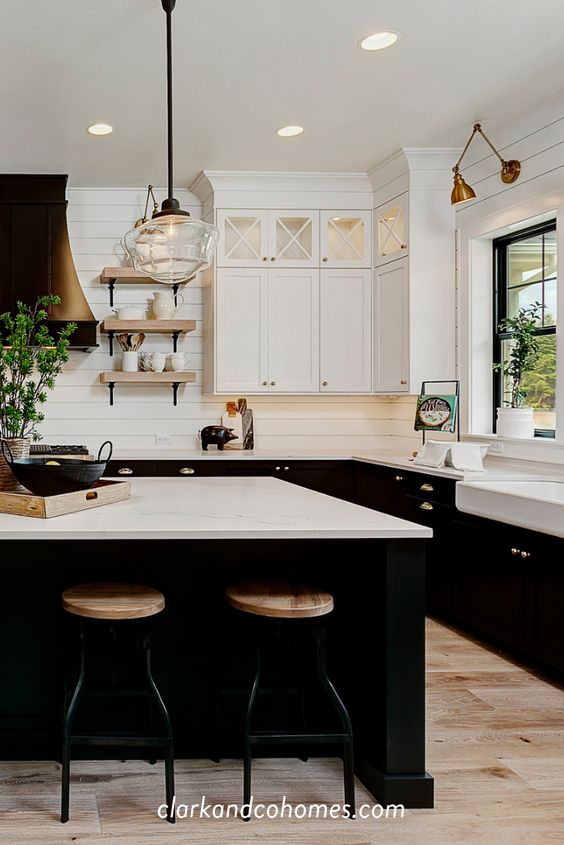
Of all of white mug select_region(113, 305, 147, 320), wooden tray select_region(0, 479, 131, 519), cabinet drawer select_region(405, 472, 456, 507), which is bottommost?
cabinet drawer select_region(405, 472, 456, 507)

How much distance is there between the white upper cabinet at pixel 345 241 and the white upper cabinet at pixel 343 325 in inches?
3.3

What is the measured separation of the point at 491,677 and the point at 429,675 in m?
0.27

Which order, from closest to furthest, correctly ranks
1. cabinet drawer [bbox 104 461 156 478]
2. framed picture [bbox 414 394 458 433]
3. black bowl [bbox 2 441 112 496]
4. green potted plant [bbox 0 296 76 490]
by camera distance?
black bowl [bbox 2 441 112 496], green potted plant [bbox 0 296 76 490], framed picture [bbox 414 394 458 433], cabinet drawer [bbox 104 461 156 478]

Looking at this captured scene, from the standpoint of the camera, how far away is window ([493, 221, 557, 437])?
163 inches

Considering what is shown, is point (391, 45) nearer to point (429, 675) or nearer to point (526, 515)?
point (526, 515)

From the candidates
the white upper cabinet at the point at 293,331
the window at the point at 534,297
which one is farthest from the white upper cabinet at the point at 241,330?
the window at the point at 534,297

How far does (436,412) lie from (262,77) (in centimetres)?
219

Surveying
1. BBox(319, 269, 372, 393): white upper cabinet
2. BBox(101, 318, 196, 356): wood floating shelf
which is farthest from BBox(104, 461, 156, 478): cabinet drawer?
BBox(319, 269, 372, 393): white upper cabinet

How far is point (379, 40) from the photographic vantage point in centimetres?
337

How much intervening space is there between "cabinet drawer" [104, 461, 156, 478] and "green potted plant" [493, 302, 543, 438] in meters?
2.28

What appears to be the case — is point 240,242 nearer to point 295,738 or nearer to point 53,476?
point 53,476

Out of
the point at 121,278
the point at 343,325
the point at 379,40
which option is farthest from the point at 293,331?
the point at 379,40

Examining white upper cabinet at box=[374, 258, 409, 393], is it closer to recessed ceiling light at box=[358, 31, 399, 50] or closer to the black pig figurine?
the black pig figurine

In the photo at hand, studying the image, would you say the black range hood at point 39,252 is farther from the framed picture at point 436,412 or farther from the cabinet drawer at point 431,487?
the cabinet drawer at point 431,487
